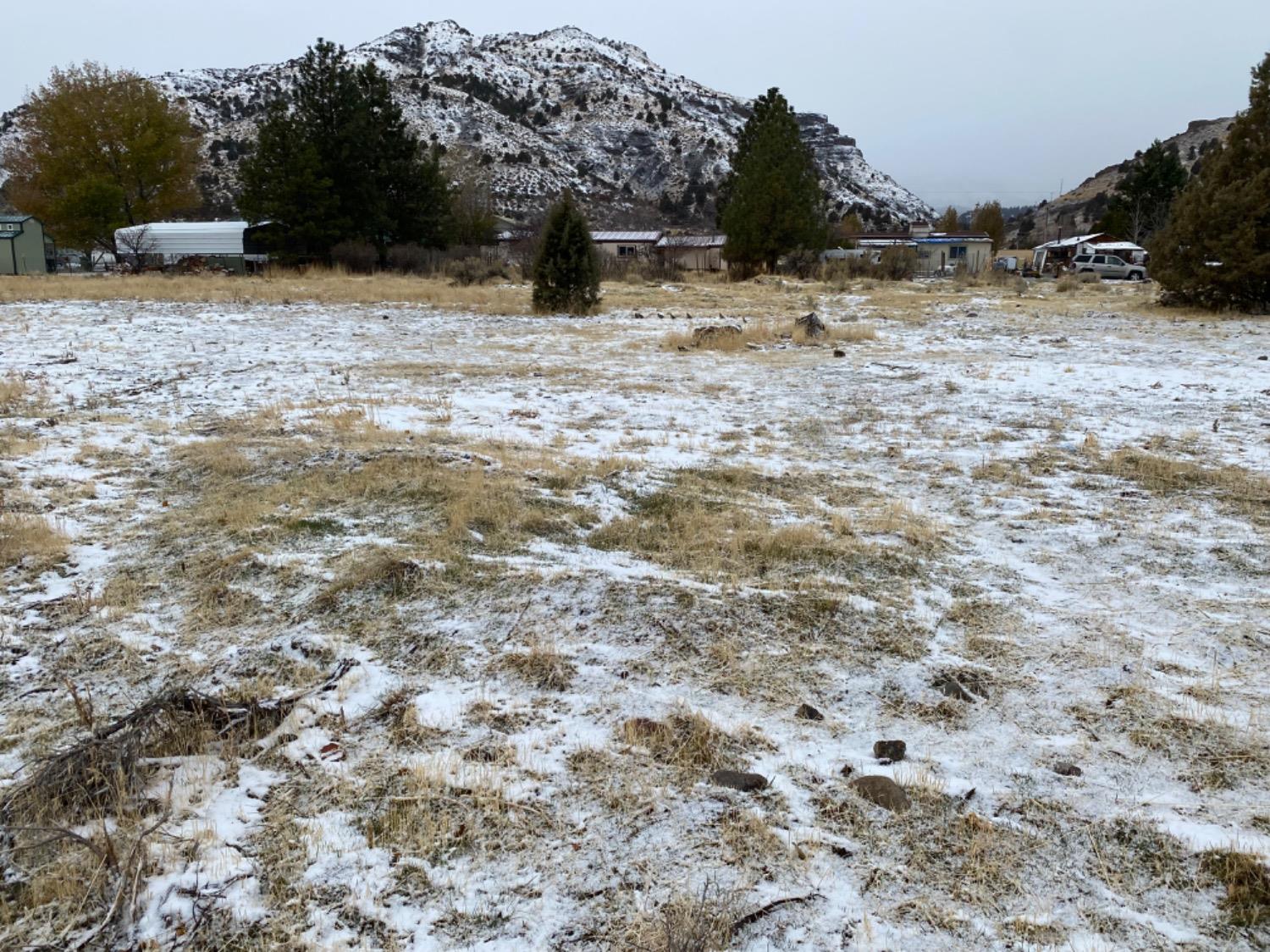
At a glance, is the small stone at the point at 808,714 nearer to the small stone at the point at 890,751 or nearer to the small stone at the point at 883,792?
the small stone at the point at 890,751

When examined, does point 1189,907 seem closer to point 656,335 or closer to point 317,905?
point 317,905

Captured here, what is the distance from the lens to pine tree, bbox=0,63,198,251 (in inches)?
1423

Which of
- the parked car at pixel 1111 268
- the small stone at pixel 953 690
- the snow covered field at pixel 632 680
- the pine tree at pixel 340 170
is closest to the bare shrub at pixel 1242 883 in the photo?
the snow covered field at pixel 632 680

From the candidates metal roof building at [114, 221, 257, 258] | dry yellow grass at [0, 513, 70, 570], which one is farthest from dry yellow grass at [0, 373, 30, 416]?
metal roof building at [114, 221, 257, 258]

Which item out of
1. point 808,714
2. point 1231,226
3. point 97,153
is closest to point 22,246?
point 97,153

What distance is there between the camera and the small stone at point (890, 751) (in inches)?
105

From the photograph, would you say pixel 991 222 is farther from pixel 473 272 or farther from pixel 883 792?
pixel 883 792

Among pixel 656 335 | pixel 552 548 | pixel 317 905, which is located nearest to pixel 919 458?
pixel 552 548

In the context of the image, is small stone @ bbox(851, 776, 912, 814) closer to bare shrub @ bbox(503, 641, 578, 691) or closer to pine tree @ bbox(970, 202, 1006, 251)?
bare shrub @ bbox(503, 641, 578, 691)

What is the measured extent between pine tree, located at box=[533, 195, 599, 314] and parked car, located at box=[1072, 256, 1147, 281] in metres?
30.0

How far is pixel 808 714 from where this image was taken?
9.62ft

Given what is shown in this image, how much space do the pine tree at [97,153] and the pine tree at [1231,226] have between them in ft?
135

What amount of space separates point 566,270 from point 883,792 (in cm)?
1579

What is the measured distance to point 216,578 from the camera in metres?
3.94
